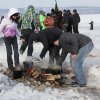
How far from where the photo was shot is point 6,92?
27.1 ft

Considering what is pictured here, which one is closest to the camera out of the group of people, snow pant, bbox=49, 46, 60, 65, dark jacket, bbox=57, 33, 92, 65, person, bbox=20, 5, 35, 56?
dark jacket, bbox=57, 33, 92, 65

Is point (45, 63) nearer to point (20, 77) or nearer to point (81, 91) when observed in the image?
point (20, 77)

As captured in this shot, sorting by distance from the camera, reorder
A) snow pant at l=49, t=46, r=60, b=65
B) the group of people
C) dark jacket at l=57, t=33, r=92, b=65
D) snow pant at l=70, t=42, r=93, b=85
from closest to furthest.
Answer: dark jacket at l=57, t=33, r=92, b=65 < the group of people < snow pant at l=70, t=42, r=93, b=85 < snow pant at l=49, t=46, r=60, b=65

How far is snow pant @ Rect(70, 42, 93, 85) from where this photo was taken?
352 inches

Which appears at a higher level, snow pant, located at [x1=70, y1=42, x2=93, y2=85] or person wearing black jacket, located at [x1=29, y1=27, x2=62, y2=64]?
person wearing black jacket, located at [x1=29, y1=27, x2=62, y2=64]

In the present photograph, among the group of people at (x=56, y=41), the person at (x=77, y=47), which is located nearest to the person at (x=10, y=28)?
the group of people at (x=56, y=41)

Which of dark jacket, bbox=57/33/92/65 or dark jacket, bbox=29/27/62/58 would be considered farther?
dark jacket, bbox=29/27/62/58

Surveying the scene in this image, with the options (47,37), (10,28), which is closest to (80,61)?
(47,37)

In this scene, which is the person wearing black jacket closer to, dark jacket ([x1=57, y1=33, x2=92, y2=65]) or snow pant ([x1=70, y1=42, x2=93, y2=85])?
dark jacket ([x1=57, y1=33, x2=92, y2=65])

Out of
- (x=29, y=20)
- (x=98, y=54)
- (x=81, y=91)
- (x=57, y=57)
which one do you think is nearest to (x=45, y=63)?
(x=57, y=57)

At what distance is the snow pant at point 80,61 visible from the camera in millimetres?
8953

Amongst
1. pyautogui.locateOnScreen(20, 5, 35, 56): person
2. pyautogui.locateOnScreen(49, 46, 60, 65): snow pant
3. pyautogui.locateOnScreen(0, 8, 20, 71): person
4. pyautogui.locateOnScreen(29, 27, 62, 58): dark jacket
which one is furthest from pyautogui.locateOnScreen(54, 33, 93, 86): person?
pyautogui.locateOnScreen(20, 5, 35, 56): person

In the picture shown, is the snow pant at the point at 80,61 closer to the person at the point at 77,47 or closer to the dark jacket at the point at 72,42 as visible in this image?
the person at the point at 77,47

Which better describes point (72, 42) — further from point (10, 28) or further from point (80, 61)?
point (10, 28)
